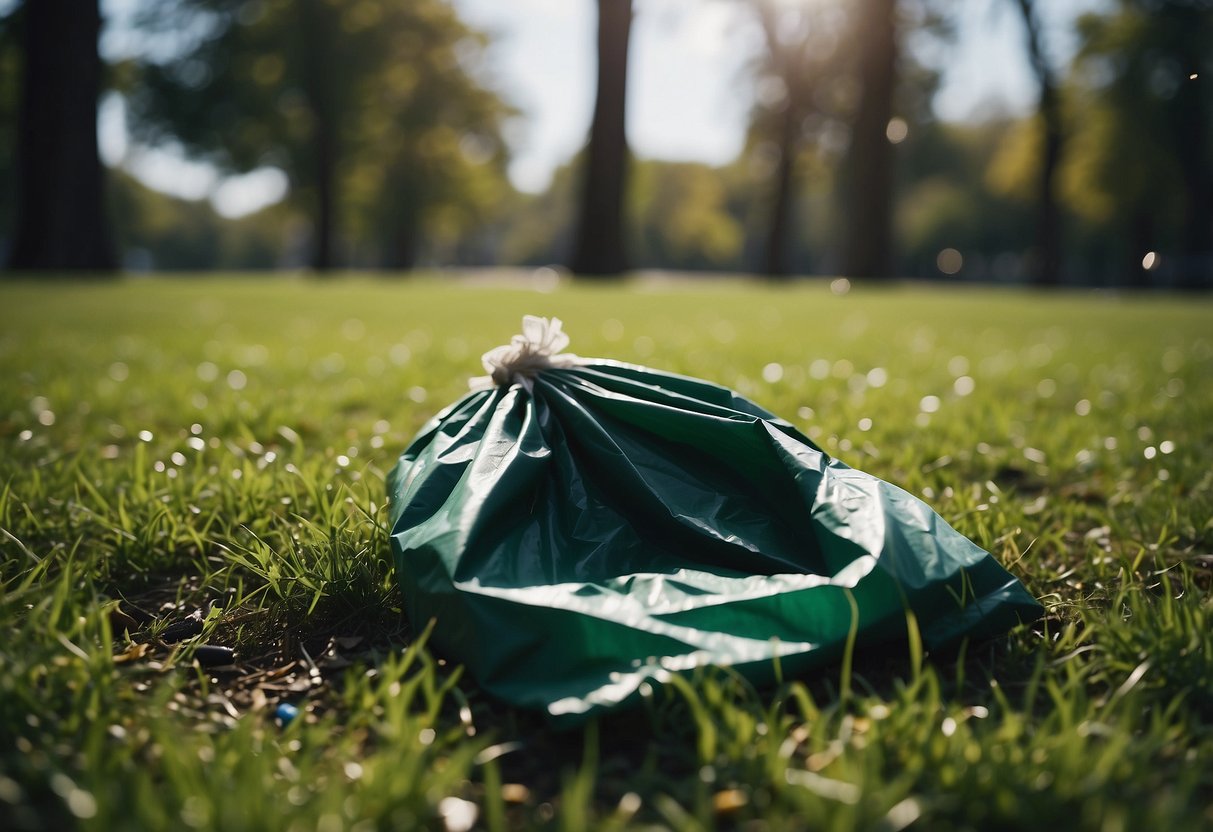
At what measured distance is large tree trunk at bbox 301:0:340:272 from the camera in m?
29.3

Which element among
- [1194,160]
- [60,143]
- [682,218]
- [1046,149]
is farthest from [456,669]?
[682,218]

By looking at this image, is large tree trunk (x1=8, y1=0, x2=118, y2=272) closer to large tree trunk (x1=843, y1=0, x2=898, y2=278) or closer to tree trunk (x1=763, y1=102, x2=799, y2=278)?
large tree trunk (x1=843, y1=0, x2=898, y2=278)

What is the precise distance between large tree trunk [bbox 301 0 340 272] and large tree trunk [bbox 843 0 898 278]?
62.1 feet

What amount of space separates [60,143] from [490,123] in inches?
1010

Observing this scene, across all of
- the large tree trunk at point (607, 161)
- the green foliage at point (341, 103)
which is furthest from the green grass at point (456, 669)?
the green foliage at point (341, 103)

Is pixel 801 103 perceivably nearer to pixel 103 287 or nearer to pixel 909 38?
pixel 909 38

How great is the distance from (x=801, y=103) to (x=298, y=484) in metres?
29.1

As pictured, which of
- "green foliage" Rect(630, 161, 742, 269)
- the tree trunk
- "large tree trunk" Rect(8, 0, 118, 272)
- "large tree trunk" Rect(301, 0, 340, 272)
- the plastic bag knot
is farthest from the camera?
"green foliage" Rect(630, 161, 742, 269)

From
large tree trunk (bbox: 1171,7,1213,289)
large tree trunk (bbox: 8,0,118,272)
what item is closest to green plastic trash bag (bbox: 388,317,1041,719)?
large tree trunk (bbox: 8,0,118,272)

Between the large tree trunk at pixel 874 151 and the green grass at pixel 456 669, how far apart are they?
15680 millimetres

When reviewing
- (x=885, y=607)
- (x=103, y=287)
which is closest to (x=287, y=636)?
(x=885, y=607)

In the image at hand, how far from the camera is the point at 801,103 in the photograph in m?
28.6

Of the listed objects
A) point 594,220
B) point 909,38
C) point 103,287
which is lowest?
point 103,287

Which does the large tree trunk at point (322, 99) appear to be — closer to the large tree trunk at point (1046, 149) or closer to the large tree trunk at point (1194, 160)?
the large tree trunk at point (1046, 149)
